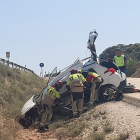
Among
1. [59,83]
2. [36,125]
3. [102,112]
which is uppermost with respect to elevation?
[59,83]

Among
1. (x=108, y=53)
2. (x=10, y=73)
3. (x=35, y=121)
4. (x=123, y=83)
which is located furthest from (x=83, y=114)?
(x=108, y=53)

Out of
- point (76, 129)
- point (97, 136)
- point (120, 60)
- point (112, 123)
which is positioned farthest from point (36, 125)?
point (120, 60)

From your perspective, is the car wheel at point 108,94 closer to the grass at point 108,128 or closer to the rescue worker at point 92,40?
the rescue worker at point 92,40

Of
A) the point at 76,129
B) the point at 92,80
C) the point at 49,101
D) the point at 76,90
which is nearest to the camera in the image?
the point at 76,129

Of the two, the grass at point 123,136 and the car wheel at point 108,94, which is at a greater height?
the car wheel at point 108,94

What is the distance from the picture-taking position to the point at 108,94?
11.7 metres

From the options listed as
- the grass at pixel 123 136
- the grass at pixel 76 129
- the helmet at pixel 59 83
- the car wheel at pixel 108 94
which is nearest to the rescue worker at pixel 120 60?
the car wheel at pixel 108 94

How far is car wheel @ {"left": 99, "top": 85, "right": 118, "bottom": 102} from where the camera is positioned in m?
11.5

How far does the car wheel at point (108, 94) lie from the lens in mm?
11525

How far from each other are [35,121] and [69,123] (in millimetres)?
1845

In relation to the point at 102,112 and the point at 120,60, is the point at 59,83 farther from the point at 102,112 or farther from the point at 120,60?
the point at 120,60

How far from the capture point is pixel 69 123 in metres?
9.65

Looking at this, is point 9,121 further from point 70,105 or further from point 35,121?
point 70,105

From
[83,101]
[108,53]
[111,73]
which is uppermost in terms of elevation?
[108,53]
